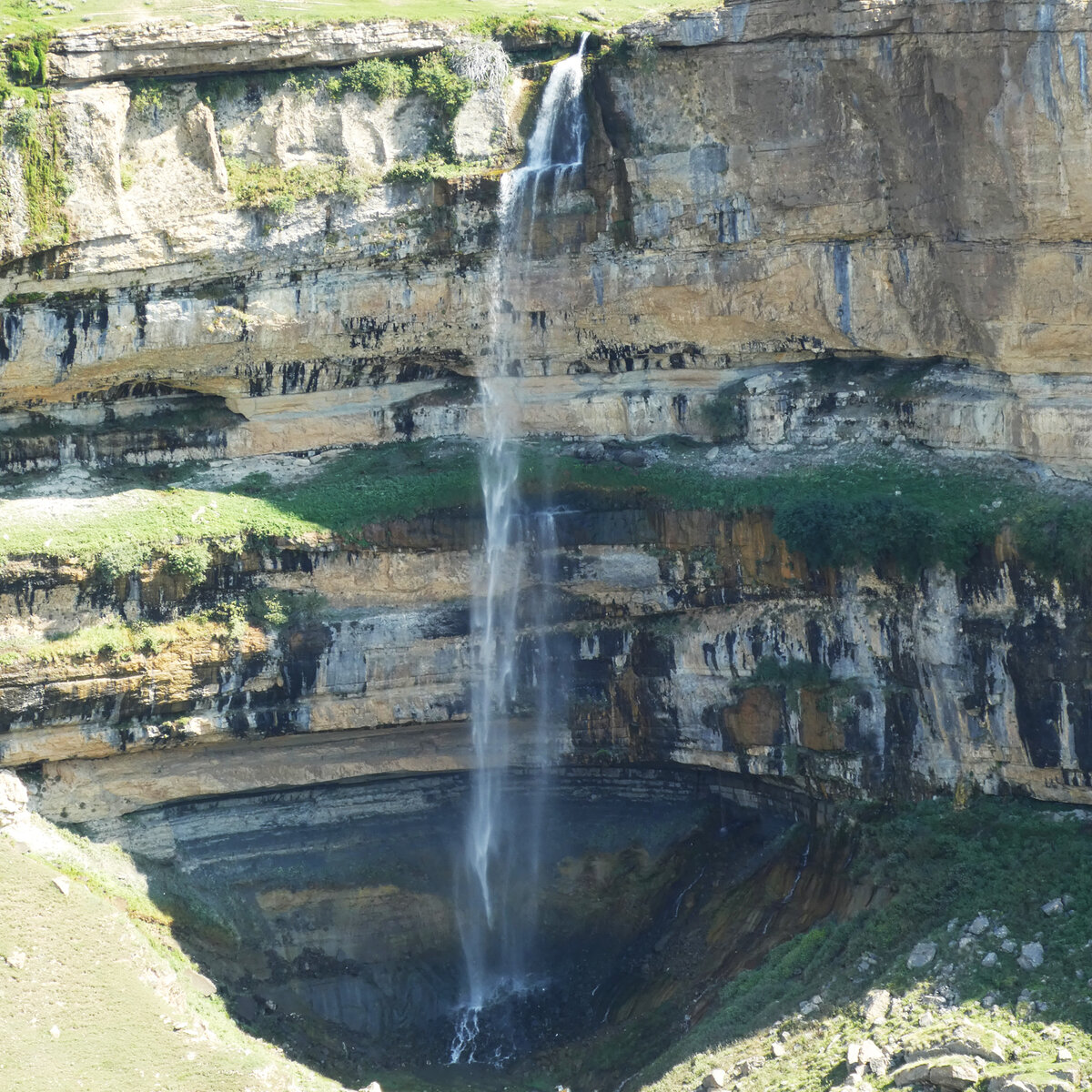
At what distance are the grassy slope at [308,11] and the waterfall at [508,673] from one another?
6.44 ft

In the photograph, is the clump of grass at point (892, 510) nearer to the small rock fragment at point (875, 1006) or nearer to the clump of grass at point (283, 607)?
the clump of grass at point (283, 607)

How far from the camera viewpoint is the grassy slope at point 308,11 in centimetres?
3125

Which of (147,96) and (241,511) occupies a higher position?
(147,96)

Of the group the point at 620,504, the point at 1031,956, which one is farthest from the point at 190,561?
the point at 1031,956

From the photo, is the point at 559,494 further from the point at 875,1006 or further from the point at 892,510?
the point at 875,1006

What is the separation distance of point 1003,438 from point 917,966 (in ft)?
32.1

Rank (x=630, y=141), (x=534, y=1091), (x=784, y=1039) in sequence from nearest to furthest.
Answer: (x=784, y=1039) → (x=534, y=1091) → (x=630, y=141)

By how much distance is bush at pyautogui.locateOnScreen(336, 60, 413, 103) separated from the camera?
31.5 m

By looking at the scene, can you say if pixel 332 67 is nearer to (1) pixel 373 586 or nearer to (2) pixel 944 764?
(1) pixel 373 586

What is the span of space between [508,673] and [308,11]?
1405 centimetres

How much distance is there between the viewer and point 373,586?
3153 centimetres

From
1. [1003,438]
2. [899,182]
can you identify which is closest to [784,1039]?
[1003,438]

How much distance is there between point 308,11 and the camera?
105 ft

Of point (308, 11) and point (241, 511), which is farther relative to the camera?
point (308, 11)
